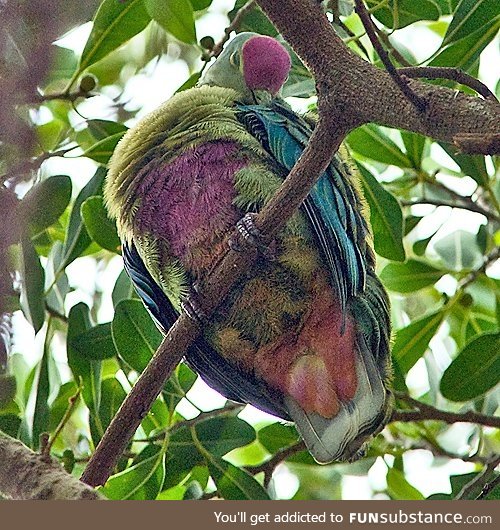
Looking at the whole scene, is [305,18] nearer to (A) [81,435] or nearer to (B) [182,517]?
(B) [182,517]

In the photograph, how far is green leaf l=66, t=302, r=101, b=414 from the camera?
6.23 feet

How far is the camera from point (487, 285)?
6.91ft

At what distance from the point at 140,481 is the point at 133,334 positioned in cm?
31

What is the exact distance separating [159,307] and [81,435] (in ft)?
1.76

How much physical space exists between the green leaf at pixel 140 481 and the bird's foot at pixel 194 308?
340mm

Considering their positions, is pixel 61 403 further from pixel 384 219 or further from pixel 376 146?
pixel 376 146

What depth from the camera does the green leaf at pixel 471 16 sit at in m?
1.79

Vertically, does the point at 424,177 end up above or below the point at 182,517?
above

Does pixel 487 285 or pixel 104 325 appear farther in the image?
pixel 487 285

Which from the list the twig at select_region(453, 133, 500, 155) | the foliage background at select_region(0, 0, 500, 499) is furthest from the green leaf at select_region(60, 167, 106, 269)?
the twig at select_region(453, 133, 500, 155)

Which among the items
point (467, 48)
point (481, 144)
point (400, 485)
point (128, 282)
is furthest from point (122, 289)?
point (481, 144)

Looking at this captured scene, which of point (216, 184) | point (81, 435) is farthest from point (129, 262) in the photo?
point (81, 435)

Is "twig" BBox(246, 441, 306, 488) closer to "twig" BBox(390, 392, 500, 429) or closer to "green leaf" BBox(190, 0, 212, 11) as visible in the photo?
"twig" BBox(390, 392, 500, 429)

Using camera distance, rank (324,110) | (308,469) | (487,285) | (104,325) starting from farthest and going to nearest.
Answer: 1. (308,469)
2. (487,285)
3. (104,325)
4. (324,110)
